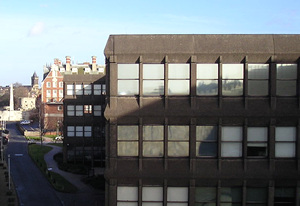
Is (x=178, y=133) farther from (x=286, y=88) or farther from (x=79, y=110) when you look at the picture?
(x=79, y=110)

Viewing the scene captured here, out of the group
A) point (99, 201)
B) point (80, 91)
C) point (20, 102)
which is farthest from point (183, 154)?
point (20, 102)

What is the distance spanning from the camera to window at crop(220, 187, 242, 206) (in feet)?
62.2

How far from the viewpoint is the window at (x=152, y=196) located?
1900cm

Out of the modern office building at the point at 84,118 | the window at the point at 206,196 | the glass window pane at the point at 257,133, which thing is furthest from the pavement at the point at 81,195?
the glass window pane at the point at 257,133

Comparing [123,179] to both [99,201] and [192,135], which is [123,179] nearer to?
[192,135]

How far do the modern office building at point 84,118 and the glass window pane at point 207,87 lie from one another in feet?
94.9

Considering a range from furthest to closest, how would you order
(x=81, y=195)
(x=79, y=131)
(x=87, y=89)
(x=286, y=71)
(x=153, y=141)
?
(x=79, y=131) → (x=87, y=89) → (x=81, y=195) → (x=153, y=141) → (x=286, y=71)

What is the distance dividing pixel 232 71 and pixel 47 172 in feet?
103

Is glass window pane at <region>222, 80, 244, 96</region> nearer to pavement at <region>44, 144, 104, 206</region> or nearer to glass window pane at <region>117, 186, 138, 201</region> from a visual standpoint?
glass window pane at <region>117, 186, 138, 201</region>

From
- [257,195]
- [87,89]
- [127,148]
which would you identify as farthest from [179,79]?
[87,89]

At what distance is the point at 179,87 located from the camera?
18641mm

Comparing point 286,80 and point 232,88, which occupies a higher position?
point 286,80

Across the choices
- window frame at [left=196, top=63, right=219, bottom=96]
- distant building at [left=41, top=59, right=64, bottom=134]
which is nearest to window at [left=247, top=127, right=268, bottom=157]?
window frame at [left=196, top=63, right=219, bottom=96]

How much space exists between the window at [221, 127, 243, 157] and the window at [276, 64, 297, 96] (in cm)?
279
